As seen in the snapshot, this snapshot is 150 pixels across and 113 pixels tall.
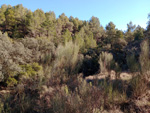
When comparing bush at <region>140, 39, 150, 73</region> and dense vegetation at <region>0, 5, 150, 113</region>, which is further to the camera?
bush at <region>140, 39, 150, 73</region>

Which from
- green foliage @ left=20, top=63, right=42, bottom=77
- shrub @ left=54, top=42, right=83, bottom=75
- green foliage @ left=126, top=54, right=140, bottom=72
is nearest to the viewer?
green foliage @ left=126, top=54, right=140, bottom=72

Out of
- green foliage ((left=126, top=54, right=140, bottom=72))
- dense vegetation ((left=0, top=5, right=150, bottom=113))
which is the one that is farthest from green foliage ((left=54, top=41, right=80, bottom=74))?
green foliage ((left=126, top=54, right=140, bottom=72))

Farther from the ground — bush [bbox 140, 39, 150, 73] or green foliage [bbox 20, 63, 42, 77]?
bush [bbox 140, 39, 150, 73]

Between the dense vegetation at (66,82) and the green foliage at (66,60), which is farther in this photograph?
the green foliage at (66,60)

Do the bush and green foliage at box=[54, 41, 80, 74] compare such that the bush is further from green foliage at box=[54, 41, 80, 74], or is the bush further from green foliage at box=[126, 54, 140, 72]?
green foliage at box=[54, 41, 80, 74]

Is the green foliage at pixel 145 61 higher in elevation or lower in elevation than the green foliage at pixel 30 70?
→ higher

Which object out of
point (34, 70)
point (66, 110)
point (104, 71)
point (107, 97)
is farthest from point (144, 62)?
point (34, 70)

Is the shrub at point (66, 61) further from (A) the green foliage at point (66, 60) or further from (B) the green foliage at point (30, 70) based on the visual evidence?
(B) the green foliage at point (30, 70)

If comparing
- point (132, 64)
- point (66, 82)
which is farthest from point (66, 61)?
point (132, 64)

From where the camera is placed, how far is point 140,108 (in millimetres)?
2963

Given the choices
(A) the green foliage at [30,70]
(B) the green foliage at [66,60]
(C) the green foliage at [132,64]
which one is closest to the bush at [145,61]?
(C) the green foliage at [132,64]

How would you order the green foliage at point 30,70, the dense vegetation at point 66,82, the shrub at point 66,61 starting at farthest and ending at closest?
the shrub at point 66,61 → the green foliage at point 30,70 → the dense vegetation at point 66,82

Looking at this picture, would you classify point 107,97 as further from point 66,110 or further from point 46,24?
point 46,24

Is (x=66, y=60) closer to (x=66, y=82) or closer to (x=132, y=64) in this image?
(x=66, y=82)
